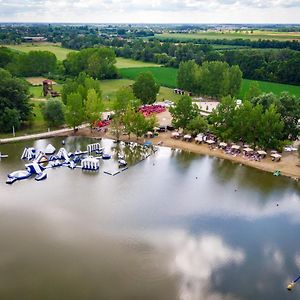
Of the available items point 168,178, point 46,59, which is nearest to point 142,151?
point 168,178

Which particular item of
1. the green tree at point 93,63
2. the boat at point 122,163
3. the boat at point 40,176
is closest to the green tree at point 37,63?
the green tree at point 93,63

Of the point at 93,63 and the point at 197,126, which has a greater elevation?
the point at 93,63

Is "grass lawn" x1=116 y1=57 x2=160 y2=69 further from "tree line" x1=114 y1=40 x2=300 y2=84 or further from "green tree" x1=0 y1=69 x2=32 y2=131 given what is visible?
"green tree" x1=0 y1=69 x2=32 y2=131

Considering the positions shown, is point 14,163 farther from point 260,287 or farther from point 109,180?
point 260,287

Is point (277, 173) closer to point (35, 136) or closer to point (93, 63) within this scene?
point (35, 136)

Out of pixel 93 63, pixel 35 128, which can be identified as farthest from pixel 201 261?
pixel 93 63

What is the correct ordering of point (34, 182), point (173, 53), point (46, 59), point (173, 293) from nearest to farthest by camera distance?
1. point (173, 293)
2. point (34, 182)
3. point (46, 59)
4. point (173, 53)

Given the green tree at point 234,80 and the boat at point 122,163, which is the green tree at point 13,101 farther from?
the green tree at point 234,80
